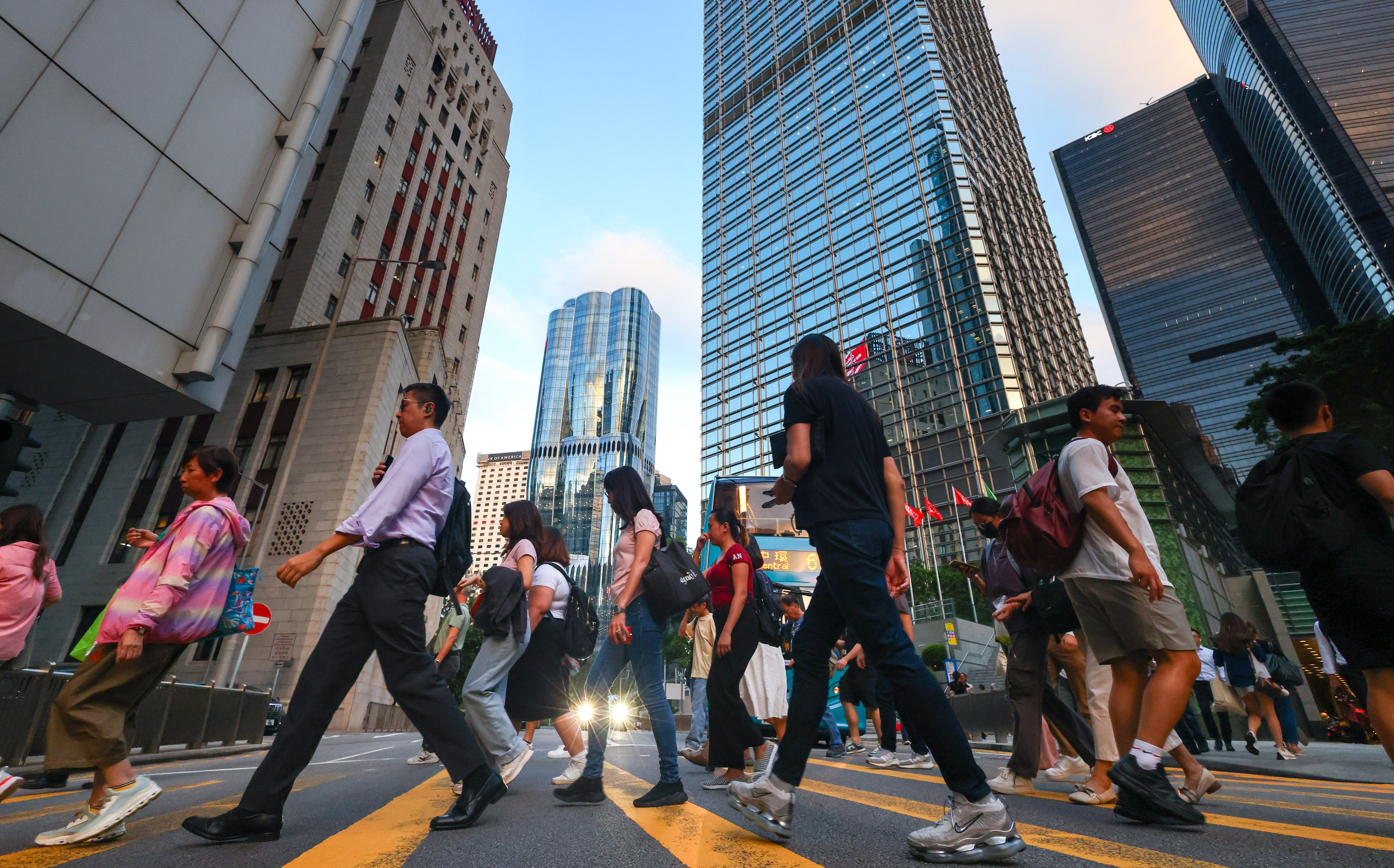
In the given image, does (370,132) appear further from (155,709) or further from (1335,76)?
(1335,76)

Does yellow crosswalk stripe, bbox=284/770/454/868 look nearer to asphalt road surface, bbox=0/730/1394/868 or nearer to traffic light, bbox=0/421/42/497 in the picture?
asphalt road surface, bbox=0/730/1394/868

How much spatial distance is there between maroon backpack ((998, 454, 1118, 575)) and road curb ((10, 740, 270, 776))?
6800 mm

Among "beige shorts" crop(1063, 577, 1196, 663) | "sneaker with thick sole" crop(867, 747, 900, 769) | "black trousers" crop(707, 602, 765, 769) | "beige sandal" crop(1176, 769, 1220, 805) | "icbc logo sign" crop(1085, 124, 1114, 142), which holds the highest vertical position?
"icbc logo sign" crop(1085, 124, 1114, 142)

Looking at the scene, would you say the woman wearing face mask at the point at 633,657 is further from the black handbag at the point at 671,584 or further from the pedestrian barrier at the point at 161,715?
the pedestrian barrier at the point at 161,715

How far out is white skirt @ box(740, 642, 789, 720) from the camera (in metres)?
5.88

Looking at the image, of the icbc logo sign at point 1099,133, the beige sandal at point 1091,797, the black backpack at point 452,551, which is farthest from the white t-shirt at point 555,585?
the icbc logo sign at point 1099,133

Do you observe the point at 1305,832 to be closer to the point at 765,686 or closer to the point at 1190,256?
the point at 765,686

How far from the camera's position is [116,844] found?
89.3 inches

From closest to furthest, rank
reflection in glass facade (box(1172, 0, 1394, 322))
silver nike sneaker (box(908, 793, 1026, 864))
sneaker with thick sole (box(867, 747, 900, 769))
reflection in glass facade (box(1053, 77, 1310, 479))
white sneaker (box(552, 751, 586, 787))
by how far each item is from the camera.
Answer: silver nike sneaker (box(908, 793, 1026, 864)), white sneaker (box(552, 751, 586, 787)), sneaker with thick sole (box(867, 747, 900, 769)), reflection in glass facade (box(1172, 0, 1394, 322)), reflection in glass facade (box(1053, 77, 1310, 479))

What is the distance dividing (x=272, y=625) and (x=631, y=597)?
23.0m

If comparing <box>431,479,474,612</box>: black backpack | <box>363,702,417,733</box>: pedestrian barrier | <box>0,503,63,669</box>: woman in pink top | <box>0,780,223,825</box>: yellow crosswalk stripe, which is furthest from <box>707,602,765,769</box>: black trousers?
<box>363,702,417,733</box>: pedestrian barrier

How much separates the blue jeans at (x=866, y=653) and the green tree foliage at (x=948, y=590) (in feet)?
119

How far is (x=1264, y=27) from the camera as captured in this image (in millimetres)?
67188

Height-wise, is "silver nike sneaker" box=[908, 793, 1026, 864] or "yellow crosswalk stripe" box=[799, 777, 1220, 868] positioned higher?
"silver nike sneaker" box=[908, 793, 1026, 864]
